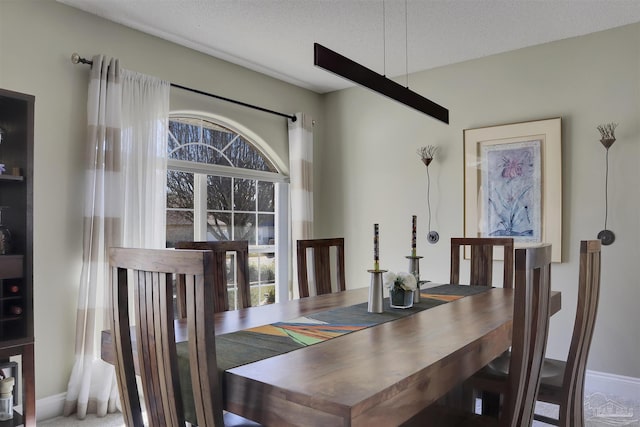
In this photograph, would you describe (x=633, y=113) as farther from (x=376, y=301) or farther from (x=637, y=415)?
(x=376, y=301)

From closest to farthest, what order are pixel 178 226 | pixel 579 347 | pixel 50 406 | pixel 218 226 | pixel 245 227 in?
pixel 579 347 → pixel 50 406 → pixel 178 226 → pixel 218 226 → pixel 245 227

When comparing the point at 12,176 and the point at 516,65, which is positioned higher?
the point at 516,65

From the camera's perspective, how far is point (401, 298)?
2.27 m

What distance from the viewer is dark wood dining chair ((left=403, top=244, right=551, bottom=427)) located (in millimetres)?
1362

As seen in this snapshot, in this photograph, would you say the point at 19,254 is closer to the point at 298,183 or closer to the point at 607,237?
the point at 298,183

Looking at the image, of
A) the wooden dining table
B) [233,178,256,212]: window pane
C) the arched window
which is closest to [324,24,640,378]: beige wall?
the arched window

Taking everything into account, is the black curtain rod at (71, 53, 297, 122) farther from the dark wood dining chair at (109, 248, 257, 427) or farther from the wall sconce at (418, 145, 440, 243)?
the dark wood dining chair at (109, 248, 257, 427)

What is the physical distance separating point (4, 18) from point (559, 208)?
12.6ft

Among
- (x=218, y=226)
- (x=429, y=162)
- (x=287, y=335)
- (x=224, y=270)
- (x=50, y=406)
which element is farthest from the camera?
(x=429, y=162)

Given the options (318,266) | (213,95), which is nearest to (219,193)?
(213,95)

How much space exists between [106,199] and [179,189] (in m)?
→ 0.77

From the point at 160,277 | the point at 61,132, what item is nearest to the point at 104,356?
the point at 160,277

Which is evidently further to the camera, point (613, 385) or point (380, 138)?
point (380, 138)

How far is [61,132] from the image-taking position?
2.94 meters
